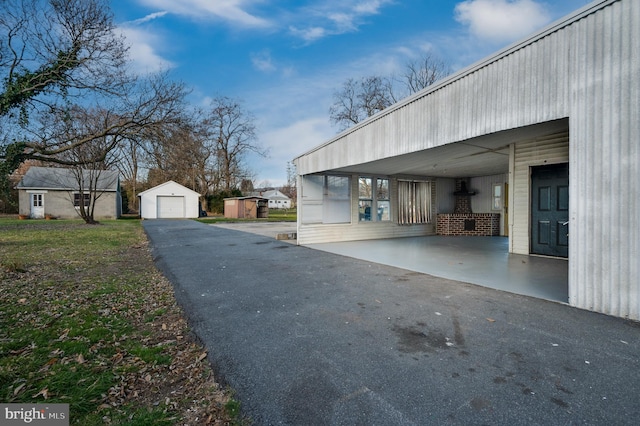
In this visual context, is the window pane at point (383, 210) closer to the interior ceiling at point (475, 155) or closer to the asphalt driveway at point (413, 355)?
the interior ceiling at point (475, 155)

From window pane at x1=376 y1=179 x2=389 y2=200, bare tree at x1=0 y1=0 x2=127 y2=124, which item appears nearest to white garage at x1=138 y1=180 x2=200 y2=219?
bare tree at x1=0 y1=0 x2=127 y2=124

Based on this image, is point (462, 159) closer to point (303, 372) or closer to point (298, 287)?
point (298, 287)

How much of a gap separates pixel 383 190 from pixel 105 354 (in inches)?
376

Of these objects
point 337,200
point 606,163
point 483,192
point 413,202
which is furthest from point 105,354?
point 483,192

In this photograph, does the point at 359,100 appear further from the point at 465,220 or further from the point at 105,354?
the point at 105,354

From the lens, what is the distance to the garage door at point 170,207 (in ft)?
91.2

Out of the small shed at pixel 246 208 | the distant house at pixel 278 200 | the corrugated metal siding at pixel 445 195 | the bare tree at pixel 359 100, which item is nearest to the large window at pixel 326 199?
the corrugated metal siding at pixel 445 195

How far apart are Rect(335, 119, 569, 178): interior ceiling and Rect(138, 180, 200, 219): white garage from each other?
930 inches

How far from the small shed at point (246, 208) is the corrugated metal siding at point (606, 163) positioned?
27155 millimetres

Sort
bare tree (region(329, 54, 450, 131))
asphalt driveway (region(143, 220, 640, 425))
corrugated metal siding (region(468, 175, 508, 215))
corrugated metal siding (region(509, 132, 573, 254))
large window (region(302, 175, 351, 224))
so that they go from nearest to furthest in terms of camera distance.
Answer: asphalt driveway (region(143, 220, 640, 425)), corrugated metal siding (region(509, 132, 573, 254)), large window (region(302, 175, 351, 224)), corrugated metal siding (region(468, 175, 508, 215)), bare tree (region(329, 54, 450, 131))

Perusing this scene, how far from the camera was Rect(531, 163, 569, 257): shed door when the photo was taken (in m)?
6.49

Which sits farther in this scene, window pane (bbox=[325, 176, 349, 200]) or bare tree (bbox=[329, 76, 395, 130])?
bare tree (bbox=[329, 76, 395, 130])

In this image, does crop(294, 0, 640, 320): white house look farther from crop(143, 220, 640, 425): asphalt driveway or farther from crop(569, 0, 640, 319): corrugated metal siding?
crop(143, 220, 640, 425): asphalt driveway

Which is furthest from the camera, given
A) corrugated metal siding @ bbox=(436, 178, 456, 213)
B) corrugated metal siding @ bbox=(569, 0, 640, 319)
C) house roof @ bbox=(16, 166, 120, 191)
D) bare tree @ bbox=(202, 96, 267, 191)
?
bare tree @ bbox=(202, 96, 267, 191)
